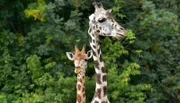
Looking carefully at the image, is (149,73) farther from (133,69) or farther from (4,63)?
(4,63)

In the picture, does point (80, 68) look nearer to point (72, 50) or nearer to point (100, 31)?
point (100, 31)

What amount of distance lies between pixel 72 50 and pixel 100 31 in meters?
2.19

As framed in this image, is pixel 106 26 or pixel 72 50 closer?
pixel 106 26

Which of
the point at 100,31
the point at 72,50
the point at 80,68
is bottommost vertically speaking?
the point at 72,50

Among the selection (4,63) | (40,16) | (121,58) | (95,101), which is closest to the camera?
(95,101)

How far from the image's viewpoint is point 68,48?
7910 millimetres

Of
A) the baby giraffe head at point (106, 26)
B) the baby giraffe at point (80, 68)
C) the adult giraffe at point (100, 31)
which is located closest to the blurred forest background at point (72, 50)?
the baby giraffe at point (80, 68)

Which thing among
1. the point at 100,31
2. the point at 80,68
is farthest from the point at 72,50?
the point at 100,31

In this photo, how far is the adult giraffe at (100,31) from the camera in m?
5.64

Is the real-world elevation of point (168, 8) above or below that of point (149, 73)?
above

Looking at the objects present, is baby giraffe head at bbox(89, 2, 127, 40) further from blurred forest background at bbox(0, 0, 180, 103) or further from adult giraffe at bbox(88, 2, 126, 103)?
blurred forest background at bbox(0, 0, 180, 103)

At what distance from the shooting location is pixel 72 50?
782cm

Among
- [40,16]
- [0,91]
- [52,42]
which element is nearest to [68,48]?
[52,42]

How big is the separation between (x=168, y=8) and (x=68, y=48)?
214 cm
